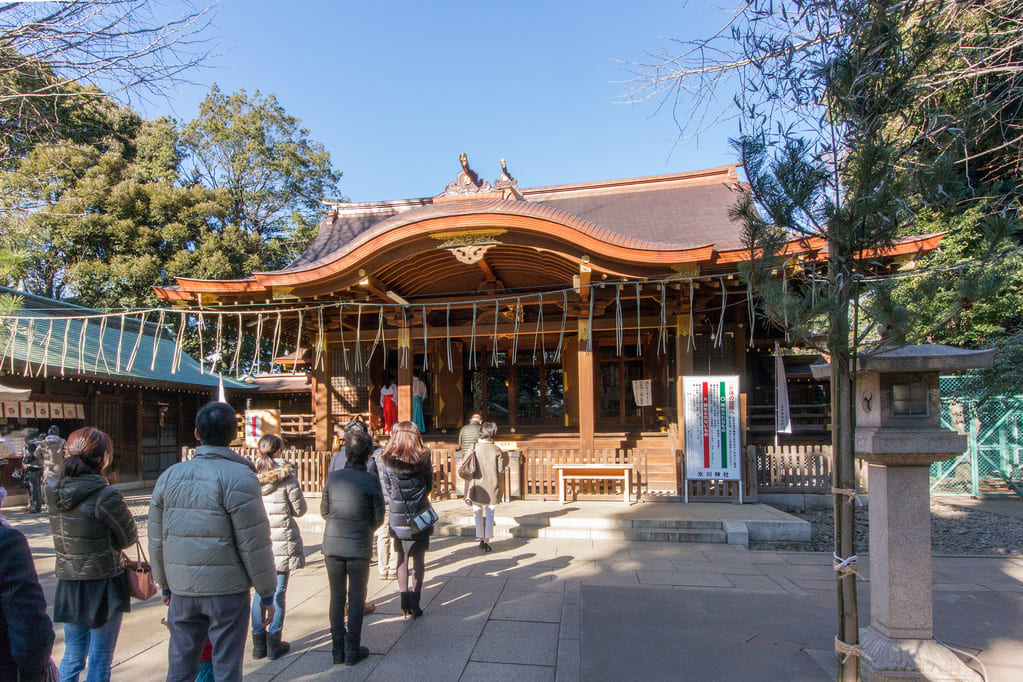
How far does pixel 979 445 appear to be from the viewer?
11.6m

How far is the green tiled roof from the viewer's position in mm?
10766

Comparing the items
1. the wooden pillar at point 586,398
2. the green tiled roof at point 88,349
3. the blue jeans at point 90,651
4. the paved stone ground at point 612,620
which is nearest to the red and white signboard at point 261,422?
the green tiled roof at point 88,349

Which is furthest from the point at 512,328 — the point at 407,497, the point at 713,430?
the point at 407,497

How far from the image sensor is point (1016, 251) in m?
2.91

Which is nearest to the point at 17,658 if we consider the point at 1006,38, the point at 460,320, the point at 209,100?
the point at 1006,38

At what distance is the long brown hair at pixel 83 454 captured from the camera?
9.97 ft

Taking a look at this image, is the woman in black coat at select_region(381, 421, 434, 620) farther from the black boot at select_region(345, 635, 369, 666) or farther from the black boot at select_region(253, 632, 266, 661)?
the black boot at select_region(253, 632, 266, 661)

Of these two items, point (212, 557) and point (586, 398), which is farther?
point (586, 398)

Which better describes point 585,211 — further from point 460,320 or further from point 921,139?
point 921,139

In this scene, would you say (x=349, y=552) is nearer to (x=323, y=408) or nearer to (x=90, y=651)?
(x=90, y=651)

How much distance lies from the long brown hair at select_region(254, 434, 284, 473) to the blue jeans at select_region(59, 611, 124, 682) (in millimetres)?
1328

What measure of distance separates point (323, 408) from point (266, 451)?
7264mm

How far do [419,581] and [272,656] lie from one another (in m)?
1.16

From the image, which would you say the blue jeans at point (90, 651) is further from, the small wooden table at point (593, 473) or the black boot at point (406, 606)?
the small wooden table at point (593, 473)
